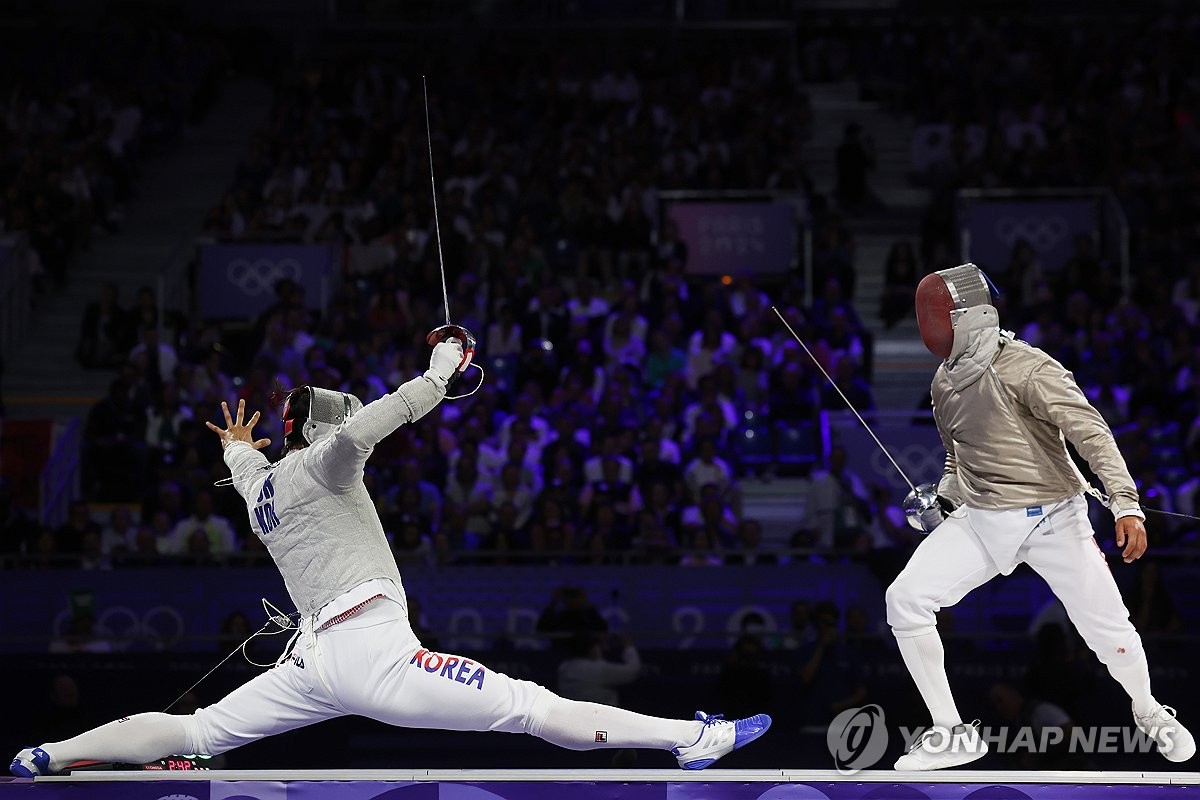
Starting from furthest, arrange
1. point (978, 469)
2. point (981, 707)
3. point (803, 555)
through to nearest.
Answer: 1. point (803, 555)
2. point (981, 707)
3. point (978, 469)

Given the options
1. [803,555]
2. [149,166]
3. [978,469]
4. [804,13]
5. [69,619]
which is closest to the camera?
[978,469]

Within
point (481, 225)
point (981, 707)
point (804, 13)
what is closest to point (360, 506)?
point (981, 707)

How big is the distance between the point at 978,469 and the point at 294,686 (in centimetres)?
229

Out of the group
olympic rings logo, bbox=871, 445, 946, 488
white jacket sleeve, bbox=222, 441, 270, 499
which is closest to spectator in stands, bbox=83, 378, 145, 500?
olympic rings logo, bbox=871, 445, 946, 488

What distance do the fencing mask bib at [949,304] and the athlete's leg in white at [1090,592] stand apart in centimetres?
66

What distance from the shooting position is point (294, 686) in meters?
4.87

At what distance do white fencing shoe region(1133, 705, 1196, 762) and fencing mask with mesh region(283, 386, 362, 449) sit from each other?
2.74m

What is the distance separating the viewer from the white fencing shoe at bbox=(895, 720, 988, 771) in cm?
510

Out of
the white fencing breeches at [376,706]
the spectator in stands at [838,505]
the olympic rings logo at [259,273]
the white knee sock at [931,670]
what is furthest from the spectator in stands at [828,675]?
the olympic rings logo at [259,273]

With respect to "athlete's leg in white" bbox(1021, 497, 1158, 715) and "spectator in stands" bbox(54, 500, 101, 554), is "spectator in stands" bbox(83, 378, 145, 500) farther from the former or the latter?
"athlete's leg in white" bbox(1021, 497, 1158, 715)

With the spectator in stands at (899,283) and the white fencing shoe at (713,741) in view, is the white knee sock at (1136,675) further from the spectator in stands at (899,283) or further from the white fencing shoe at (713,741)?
the spectator in stands at (899,283)

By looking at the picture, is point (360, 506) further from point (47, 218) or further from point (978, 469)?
point (47, 218)

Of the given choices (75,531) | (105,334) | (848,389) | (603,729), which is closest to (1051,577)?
(603,729)

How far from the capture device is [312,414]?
16.6ft
